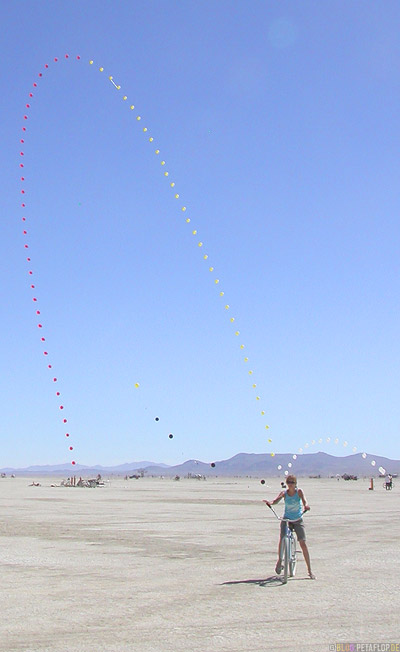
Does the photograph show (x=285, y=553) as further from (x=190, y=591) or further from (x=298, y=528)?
(x=190, y=591)

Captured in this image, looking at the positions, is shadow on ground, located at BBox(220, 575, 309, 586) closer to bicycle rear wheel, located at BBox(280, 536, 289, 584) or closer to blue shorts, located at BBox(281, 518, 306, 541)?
bicycle rear wheel, located at BBox(280, 536, 289, 584)

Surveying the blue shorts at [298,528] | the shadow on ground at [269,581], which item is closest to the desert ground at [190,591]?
the shadow on ground at [269,581]

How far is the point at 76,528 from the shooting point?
22.5 metres

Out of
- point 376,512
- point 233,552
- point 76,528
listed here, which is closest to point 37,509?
point 76,528

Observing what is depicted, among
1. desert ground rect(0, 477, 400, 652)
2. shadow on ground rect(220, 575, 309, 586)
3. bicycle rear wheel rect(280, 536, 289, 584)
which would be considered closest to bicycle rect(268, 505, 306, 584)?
bicycle rear wheel rect(280, 536, 289, 584)

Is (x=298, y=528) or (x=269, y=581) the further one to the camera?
(x=298, y=528)

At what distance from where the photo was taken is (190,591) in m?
11.4

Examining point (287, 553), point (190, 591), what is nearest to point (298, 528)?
point (287, 553)

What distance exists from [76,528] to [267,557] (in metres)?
8.95

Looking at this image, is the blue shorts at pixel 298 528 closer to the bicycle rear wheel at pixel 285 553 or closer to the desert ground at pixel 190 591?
the bicycle rear wheel at pixel 285 553

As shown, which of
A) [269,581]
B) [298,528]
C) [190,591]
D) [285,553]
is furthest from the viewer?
[298,528]

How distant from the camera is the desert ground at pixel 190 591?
27.5 ft

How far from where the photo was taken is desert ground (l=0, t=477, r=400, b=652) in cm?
839

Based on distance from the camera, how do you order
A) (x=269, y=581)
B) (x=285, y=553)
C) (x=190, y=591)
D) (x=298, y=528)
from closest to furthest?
(x=190, y=591)
(x=269, y=581)
(x=285, y=553)
(x=298, y=528)
